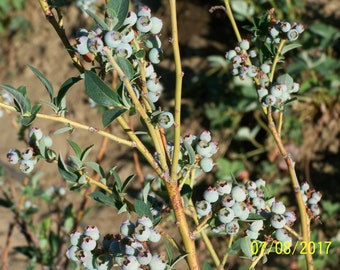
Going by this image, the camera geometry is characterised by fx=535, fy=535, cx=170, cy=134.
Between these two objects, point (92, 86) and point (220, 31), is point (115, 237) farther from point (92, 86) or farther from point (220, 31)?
point (220, 31)

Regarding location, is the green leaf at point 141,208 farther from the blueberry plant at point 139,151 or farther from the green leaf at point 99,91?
the green leaf at point 99,91

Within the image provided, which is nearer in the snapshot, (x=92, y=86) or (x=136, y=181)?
(x=92, y=86)

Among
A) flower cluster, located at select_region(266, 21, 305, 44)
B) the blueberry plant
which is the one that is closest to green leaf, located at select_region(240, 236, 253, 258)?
the blueberry plant

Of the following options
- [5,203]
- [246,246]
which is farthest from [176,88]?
[5,203]

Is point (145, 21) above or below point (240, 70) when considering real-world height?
above

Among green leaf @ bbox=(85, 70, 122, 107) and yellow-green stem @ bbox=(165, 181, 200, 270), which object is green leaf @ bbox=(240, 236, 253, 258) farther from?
green leaf @ bbox=(85, 70, 122, 107)

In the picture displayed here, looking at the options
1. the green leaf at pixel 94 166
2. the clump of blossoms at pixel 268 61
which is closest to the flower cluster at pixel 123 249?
the green leaf at pixel 94 166

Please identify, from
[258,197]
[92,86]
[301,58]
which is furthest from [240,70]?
[301,58]
